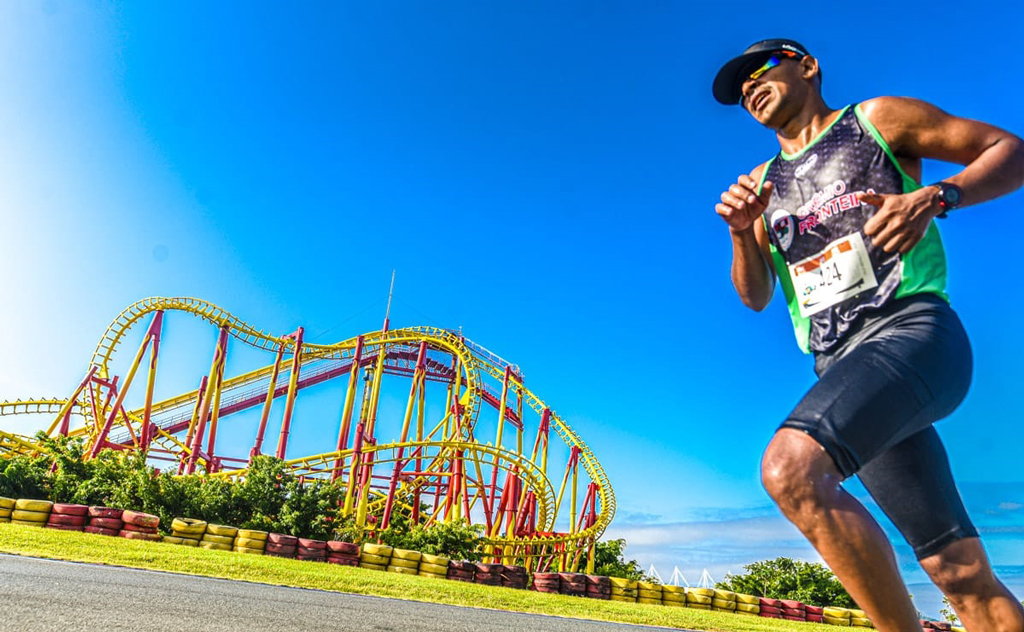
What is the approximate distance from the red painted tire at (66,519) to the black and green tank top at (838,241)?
→ 13.2 meters

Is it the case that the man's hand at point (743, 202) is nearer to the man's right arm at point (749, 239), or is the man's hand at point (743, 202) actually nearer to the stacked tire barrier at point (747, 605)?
the man's right arm at point (749, 239)

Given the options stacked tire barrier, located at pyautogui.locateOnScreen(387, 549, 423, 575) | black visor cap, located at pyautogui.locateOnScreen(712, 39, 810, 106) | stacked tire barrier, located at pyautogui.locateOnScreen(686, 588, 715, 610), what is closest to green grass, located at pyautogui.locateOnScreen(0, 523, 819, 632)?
black visor cap, located at pyautogui.locateOnScreen(712, 39, 810, 106)

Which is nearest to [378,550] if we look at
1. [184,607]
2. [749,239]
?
[184,607]

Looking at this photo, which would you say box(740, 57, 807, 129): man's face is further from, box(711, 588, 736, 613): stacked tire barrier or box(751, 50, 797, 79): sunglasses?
box(711, 588, 736, 613): stacked tire barrier

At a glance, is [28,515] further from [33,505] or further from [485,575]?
[485,575]

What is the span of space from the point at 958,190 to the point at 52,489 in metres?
18.6

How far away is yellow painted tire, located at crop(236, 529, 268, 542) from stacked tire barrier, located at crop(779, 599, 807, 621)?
10.0m

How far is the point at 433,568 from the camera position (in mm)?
12430

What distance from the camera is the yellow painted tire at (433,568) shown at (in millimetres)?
12391

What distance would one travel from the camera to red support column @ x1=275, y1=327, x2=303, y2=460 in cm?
1998

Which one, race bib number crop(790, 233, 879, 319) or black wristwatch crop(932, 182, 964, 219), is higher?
black wristwatch crop(932, 182, 964, 219)

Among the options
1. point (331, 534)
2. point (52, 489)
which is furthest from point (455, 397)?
point (52, 489)

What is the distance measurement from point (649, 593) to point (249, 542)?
308 inches

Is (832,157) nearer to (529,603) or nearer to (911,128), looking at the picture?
(911,128)
